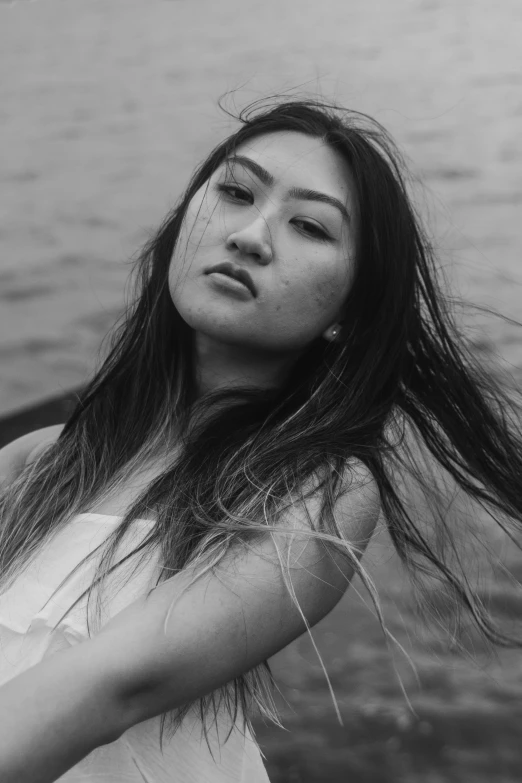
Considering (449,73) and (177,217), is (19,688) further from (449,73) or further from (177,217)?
(449,73)

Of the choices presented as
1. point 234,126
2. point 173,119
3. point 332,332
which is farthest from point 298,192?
point 173,119

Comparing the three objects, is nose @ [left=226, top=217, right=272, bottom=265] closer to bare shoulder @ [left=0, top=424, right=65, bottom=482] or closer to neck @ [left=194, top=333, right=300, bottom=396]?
neck @ [left=194, top=333, right=300, bottom=396]

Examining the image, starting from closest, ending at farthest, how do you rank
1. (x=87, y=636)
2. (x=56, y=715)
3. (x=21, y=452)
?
(x=56, y=715)
(x=87, y=636)
(x=21, y=452)

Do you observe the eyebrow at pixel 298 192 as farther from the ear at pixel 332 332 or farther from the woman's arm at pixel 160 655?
the woman's arm at pixel 160 655

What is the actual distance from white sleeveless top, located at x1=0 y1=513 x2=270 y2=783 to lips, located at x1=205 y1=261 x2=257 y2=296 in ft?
1.07

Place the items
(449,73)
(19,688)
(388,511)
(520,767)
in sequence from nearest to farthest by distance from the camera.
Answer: (19,688) → (388,511) → (520,767) → (449,73)

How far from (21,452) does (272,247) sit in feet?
1.84

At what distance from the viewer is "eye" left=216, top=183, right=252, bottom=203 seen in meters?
1.27

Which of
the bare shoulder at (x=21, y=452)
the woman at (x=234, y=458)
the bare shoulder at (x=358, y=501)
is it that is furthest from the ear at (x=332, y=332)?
the bare shoulder at (x=21, y=452)

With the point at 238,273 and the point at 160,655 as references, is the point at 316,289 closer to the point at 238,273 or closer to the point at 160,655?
the point at 238,273

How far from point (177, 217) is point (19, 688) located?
784 mm

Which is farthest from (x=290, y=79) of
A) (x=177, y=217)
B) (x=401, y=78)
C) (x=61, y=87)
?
(x=177, y=217)

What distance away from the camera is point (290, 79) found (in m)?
3.09

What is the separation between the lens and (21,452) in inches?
58.7
